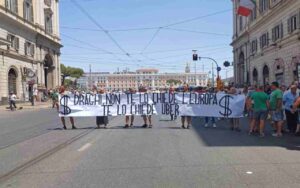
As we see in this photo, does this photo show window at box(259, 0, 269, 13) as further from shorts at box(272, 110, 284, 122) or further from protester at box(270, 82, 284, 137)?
shorts at box(272, 110, 284, 122)

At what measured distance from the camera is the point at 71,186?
739cm

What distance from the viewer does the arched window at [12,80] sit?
2031 inches

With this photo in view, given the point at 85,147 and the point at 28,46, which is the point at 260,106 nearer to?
the point at 85,147

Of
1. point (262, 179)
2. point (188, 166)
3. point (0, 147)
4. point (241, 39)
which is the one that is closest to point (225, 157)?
point (188, 166)

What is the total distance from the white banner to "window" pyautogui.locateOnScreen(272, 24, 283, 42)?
28.2 m

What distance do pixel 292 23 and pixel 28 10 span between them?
3313 cm

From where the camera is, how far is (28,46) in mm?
58406

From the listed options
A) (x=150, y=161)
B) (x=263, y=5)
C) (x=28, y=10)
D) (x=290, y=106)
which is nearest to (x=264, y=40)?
(x=263, y=5)

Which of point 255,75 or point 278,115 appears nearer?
point 278,115

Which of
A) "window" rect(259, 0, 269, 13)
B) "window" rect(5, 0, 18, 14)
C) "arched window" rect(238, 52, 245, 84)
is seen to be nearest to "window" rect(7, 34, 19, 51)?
"window" rect(5, 0, 18, 14)

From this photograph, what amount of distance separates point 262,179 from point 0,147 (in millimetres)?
7652

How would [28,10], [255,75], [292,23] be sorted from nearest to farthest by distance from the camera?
[292,23]
[28,10]
[255,75]

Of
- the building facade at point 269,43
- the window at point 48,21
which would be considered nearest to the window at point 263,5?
the building facade at point 269,43

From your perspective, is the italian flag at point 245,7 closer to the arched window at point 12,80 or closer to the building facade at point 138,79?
the arched window at point 12,80
